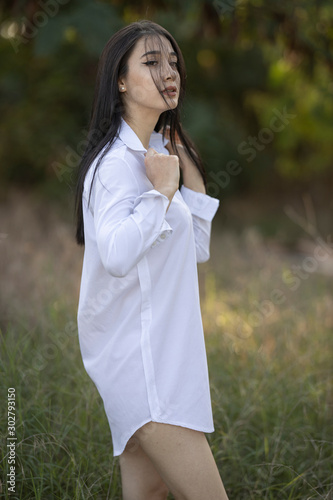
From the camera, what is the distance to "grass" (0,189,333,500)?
237 centimetres

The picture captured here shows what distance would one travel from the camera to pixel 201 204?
2.09 m

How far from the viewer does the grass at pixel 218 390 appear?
2373mm

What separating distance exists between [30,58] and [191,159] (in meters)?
7.28

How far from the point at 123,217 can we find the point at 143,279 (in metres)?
0.20

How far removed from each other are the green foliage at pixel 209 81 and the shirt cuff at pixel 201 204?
605mm

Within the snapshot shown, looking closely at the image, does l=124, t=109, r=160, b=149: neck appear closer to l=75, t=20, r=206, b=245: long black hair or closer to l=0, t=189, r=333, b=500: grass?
l=75, t=20, r=206, b=245: long black hair

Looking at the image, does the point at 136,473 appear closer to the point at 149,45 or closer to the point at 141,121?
the point at 141,121

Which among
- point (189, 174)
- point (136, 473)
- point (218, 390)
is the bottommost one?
point (218, 390)

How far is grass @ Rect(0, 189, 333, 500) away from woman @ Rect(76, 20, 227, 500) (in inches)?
24.3

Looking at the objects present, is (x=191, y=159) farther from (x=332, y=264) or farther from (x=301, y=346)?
(x=332, y=264)

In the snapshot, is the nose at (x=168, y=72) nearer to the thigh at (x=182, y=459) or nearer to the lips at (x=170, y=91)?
the lips at (x=170, y=91)

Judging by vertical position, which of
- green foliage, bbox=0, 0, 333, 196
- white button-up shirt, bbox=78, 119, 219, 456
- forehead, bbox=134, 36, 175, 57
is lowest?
green foliage, bbox=0, 0, 333, 196

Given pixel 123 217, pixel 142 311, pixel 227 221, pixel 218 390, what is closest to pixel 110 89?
pixel 123 217

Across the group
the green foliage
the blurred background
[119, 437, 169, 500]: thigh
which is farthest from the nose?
[119, 437, 169, 500]: thigh
